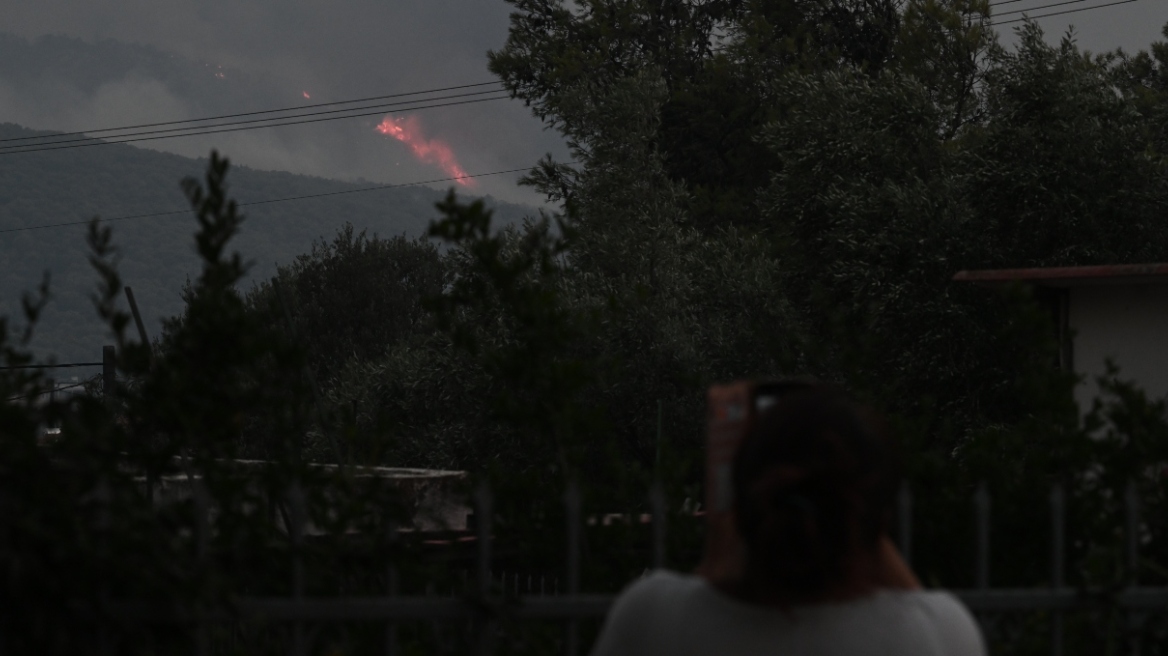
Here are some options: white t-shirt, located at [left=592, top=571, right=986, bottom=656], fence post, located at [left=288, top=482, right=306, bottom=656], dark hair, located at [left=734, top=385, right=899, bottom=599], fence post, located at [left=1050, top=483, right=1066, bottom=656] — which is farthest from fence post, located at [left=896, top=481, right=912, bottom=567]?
fence post, located at [left=288, top=482, right=306, bottom=656]

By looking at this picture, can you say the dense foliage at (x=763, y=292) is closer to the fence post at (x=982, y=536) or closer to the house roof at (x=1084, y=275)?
the fence post at (x=982, y=536)

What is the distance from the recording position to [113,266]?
3141 mm

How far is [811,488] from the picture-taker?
181 cm

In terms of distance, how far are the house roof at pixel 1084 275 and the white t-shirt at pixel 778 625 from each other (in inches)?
490

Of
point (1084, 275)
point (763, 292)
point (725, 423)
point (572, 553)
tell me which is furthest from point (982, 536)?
point (763, 292)

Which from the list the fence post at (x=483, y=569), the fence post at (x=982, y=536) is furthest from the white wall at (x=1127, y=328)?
the fence post at (x=483, y=569)

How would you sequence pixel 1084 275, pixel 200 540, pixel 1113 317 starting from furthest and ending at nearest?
pixel 1113 317 → pixel 1084 275 → pixel 200 540

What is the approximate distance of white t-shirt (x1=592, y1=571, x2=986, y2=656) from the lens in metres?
1.87

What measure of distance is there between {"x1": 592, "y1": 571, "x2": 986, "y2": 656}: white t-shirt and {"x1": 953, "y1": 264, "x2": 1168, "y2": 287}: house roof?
12.4 meters

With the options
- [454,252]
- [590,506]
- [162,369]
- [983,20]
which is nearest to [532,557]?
[590,506]

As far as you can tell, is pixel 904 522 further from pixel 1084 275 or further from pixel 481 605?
pixel 1084 275

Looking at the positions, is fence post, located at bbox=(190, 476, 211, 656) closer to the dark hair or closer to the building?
the dark hair

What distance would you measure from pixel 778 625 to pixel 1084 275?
13.2 meters

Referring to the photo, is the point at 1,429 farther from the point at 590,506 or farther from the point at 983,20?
the point at 983,20
